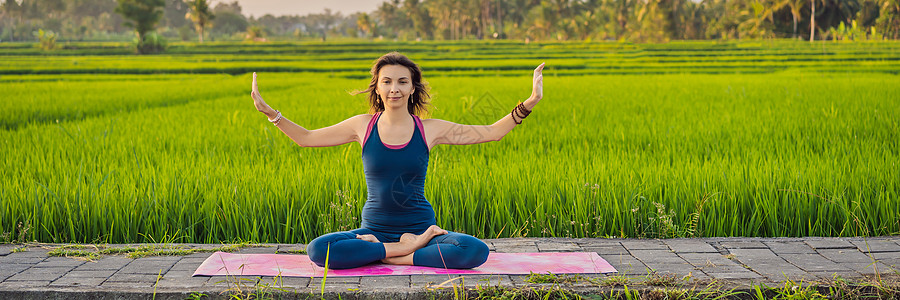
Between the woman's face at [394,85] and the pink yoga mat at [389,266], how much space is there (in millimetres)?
598

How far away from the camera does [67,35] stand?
63.6 meters

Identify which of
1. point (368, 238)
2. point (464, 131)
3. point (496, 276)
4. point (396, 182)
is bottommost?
point (496, 276)

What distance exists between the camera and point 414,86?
2875mm

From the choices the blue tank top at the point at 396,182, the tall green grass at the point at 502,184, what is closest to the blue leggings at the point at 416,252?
the blue tank top at the point at 396,182

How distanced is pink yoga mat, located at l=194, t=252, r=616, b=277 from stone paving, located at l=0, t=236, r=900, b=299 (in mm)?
58

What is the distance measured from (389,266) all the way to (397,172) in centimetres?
35

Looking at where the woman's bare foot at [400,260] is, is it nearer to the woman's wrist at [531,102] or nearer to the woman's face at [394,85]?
the woman's face at [394,85]

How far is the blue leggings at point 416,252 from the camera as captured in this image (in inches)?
104

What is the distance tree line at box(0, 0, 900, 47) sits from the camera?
3859cm

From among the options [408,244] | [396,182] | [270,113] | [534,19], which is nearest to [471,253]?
[408,244]

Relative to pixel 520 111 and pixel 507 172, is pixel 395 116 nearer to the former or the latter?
pixel 520 111

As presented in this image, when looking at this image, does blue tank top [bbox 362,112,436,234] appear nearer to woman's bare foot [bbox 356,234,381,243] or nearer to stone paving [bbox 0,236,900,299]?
woman's bare foot [bbox 356,234,381,243]

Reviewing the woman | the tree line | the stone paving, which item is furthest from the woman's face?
the tree line

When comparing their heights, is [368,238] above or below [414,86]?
below
